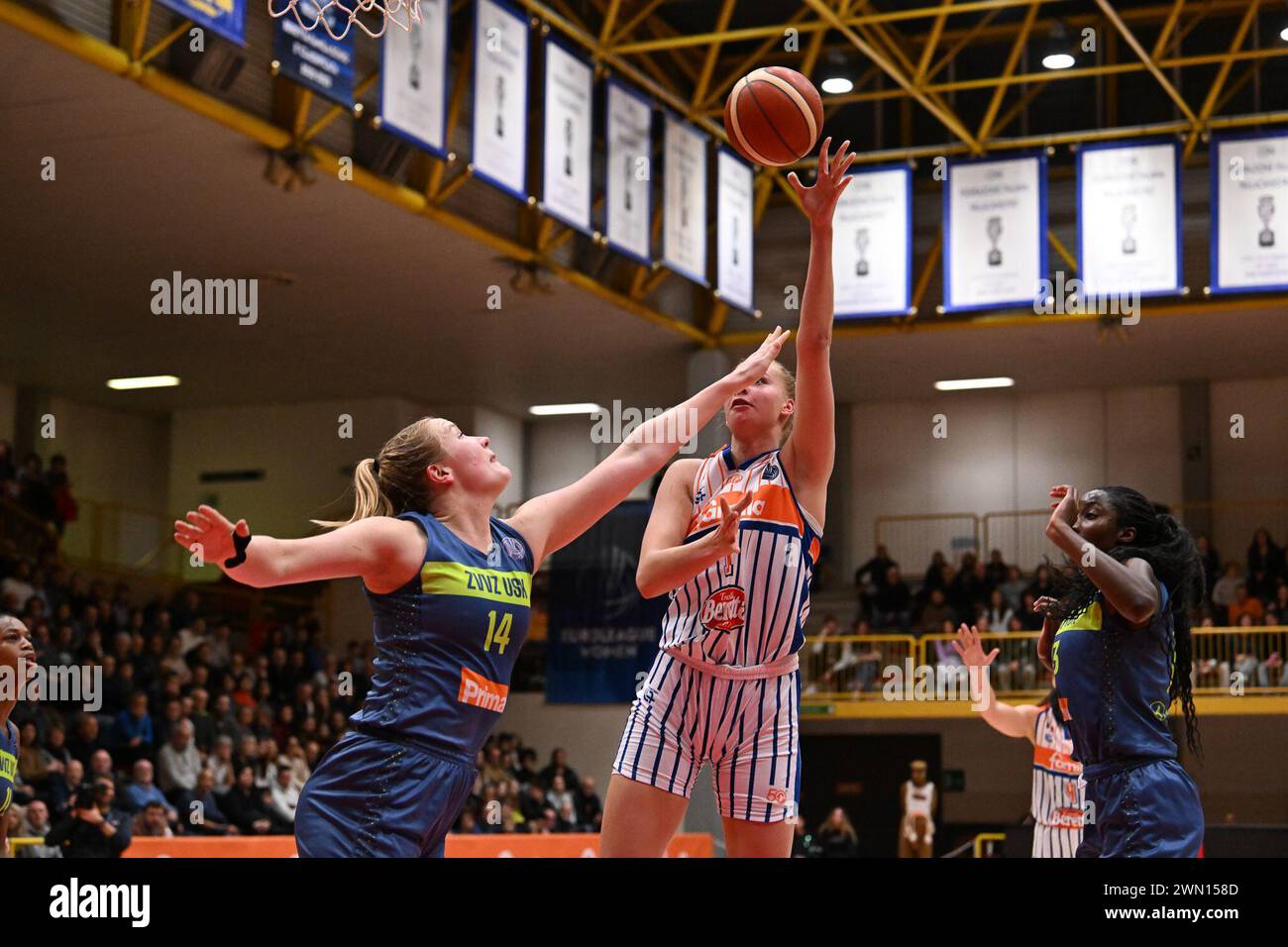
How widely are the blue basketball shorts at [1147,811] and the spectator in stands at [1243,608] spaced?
19.2m

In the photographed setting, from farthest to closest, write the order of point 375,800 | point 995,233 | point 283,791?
point 995,233 < point 283,791 < point 375,800

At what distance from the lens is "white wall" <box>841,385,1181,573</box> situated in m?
27.4

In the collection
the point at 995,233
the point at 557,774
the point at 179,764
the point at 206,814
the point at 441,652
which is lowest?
the point at 557,774

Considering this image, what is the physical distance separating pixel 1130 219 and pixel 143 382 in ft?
49.6

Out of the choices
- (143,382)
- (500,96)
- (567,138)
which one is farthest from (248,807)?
(143,382)

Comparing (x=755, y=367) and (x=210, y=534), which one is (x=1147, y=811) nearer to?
(x=755, y=367)

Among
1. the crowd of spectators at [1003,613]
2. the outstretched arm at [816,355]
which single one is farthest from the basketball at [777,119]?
the crowd of spectators at [1003,613]

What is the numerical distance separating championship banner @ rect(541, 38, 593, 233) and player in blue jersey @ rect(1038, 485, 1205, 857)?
12.7m

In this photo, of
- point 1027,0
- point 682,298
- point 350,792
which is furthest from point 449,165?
point 350,792

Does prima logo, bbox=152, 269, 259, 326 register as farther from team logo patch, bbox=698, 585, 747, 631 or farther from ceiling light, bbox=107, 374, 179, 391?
team logo patch, bbox=698, 585, 747, 631

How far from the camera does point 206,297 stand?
21.3 metres

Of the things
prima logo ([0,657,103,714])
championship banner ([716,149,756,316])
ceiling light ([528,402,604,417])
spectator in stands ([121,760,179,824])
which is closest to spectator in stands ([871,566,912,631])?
ceiling light ([528,402,604,417])

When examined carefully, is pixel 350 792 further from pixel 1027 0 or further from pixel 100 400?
pixel 100 400
